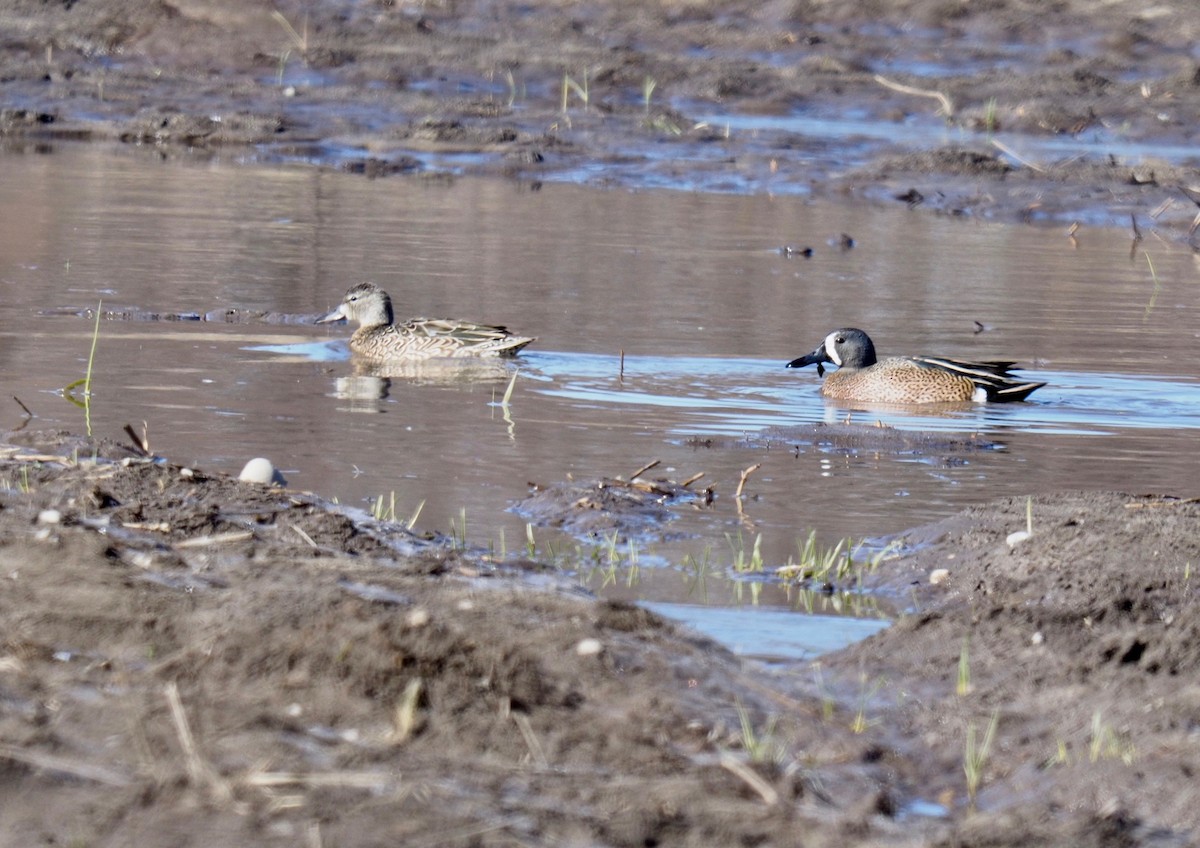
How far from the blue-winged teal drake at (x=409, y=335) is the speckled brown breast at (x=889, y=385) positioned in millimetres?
1713

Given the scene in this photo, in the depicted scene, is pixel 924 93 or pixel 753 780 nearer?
pixel 753 780

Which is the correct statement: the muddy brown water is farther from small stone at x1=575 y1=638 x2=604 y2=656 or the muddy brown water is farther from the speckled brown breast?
small stone at x1=575 y1=638 x2=604 y2=656

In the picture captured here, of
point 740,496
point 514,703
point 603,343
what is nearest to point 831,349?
point 603,343

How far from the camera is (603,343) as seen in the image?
1082 cm

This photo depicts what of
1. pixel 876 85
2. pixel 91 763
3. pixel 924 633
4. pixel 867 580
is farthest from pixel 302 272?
pixel 876 85

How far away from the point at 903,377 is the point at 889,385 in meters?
0.09

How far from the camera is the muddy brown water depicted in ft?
23.2

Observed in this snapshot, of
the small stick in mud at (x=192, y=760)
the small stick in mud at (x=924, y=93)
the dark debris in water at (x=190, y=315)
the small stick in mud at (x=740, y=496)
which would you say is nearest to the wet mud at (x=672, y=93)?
the small stick in mud at (x=924, y=93)

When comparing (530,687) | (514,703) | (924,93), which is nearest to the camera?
(514,703)

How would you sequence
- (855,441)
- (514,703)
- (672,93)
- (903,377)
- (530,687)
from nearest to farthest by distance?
1. (514,703)
2. (530,687)
3. (855,441)
4. (903,377)
5. (672,93)

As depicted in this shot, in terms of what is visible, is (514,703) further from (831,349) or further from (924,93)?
(924,93)

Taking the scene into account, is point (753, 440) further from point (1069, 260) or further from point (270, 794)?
point (1069, 260)

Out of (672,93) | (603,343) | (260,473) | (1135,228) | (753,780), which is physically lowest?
(753,780)

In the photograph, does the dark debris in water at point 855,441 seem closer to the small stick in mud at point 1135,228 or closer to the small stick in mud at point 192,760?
the small stick in mud at point 192,760
